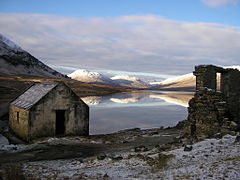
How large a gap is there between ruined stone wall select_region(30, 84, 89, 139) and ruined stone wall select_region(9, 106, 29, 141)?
542 millimetres

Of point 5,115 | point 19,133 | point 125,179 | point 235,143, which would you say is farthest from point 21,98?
point 235,143

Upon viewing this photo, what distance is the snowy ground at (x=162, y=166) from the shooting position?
766 centimetres

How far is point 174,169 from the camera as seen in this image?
27.5ft

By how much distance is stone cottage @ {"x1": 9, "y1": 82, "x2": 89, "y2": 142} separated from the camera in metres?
17.0

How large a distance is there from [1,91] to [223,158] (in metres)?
56.1

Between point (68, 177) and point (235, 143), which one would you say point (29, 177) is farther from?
point (235, 143)

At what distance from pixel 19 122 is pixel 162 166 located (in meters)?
12.9

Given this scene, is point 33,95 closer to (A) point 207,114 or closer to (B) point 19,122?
(B) point 19,122

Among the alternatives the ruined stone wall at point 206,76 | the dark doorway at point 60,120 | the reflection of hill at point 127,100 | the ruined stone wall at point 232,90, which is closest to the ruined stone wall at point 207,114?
the ruined stone wall at point 206,76

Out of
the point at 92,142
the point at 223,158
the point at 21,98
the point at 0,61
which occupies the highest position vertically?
the point at 0,61

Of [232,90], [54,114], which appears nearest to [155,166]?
[232,90]

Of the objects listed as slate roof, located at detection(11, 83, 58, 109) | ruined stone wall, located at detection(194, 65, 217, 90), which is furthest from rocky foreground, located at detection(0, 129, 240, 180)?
slate roof, located at detection(11, 83, 58, 109)

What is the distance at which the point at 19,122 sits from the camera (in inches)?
722

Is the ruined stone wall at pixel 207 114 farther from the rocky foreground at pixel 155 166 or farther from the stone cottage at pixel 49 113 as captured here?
the stone cottage at pixel 49 113
